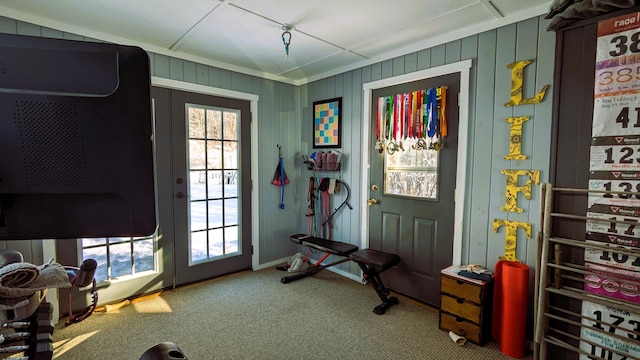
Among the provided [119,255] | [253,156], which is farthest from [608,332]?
[119,255]

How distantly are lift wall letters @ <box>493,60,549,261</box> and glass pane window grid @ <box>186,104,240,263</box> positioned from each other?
2.65m

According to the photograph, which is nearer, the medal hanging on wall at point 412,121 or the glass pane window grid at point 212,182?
the medal hanging on wall at point 412,121

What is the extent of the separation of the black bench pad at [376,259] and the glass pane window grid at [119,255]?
1.98m

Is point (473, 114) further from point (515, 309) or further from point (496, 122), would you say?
point (515, 309)

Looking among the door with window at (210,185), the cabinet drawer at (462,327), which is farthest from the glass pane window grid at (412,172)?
the door with window at (210,185)

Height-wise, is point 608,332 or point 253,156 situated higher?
point 253,156

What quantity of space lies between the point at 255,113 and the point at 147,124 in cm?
299

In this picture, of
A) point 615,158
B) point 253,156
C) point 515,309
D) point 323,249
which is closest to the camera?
point 615,158

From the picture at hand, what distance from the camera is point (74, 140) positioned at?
0.66m

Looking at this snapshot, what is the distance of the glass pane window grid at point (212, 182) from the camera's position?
10.5ft

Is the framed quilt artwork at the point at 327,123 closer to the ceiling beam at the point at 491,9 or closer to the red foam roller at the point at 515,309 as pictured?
the ceiling beam at the point at 491,9

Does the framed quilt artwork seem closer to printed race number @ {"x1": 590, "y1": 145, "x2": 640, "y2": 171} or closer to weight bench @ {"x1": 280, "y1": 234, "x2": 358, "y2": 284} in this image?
weight bench @ {"x1": 280, "y1": 234, "x2": 358, "y2": 284}

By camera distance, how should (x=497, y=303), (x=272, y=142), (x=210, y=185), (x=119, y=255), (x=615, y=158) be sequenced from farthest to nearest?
(x=272, y=142), (x=210, y=185), (x=119, y=255), (x=497, y=303), (x=615, y=158)

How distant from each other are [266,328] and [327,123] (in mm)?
2257
